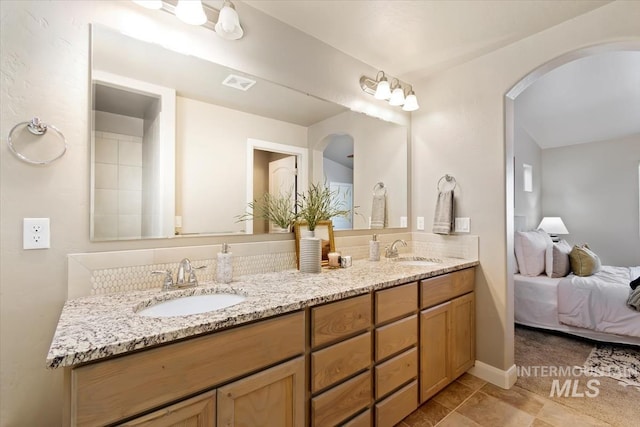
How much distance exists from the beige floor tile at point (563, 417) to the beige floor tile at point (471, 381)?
0.36 m

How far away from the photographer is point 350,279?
158 cm

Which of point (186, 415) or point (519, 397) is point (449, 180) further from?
point (186, 415)

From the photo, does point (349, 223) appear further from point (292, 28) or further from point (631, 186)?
point (631, 186)

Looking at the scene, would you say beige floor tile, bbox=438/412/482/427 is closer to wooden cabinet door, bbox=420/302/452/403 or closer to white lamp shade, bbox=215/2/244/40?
wooden cabinet door, bbox=420/302/452/403

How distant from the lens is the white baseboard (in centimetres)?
207

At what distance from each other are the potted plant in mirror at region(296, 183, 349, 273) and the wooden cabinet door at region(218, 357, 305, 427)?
0.63m

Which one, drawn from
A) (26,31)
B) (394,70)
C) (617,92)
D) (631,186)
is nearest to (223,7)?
(26,31)

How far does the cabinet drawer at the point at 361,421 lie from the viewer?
139 cm

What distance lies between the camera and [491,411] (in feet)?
5.98

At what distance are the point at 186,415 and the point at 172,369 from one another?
0.16m

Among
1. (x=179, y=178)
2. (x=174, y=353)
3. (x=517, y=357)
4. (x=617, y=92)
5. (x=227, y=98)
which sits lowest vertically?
(x=517, y=357)

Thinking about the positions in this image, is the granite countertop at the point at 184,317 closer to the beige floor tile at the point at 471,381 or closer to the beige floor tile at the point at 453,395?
the beige floor tile at the point at 453,395

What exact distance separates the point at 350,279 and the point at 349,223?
0.71 meters

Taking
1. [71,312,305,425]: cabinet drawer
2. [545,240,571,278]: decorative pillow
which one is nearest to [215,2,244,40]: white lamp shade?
[71,312,305,425]: cabinet drawer
